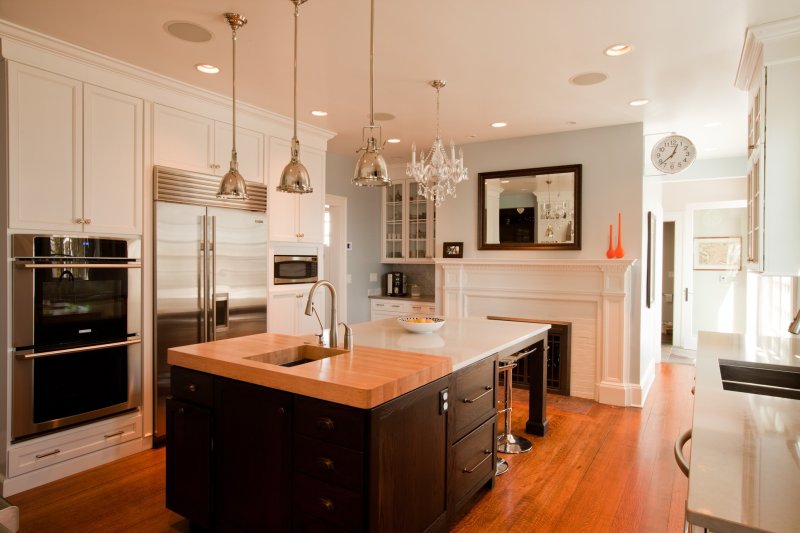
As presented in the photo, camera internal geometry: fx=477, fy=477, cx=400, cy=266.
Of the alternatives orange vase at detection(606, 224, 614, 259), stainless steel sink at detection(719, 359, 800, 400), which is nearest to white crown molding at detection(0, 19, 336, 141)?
orange vase at detection(606, 224, 614, 259)

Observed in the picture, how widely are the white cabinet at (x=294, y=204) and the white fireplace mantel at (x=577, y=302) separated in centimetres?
162

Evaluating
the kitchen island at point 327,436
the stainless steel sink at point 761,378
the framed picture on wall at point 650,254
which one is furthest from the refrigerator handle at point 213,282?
the framed picture on wall at point 650,254

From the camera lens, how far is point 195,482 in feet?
7.29

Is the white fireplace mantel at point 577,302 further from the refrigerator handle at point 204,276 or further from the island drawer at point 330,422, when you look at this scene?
the island drawer at point 330,422

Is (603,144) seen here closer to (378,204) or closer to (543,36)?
(543,36)

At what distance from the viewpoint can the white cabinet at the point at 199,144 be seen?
11.4 ft

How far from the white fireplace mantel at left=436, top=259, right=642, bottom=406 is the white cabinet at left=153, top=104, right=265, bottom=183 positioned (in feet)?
7.97

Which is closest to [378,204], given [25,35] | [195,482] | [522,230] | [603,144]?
[522,230]

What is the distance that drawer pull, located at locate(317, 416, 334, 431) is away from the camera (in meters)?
1.78

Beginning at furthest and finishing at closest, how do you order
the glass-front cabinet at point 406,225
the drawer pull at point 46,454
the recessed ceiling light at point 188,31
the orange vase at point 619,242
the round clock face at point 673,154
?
the glass-front cabinet at point 406,225 → the orange vase at point 619,242 → the round clock face at point 673,154 → the drawer pull at point 46,454 → the recessed ceiling light at point 188,31

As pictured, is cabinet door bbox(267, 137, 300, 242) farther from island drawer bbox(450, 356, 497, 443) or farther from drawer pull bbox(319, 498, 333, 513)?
drawer pull bbox(319, 498, 333, 513)

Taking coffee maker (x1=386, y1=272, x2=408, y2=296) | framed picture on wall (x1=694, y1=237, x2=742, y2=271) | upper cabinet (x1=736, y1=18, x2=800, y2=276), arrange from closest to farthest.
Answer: upper cabinet (x1=736, y1=18, x2=800, y2=276), coffee maker (x1=386, y1=272, x2=408, y2=296), framed picture on wall (x1=694, y1=237, x2=742, y2=271)

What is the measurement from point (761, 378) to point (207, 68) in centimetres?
369

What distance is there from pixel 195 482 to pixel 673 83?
396 cm
